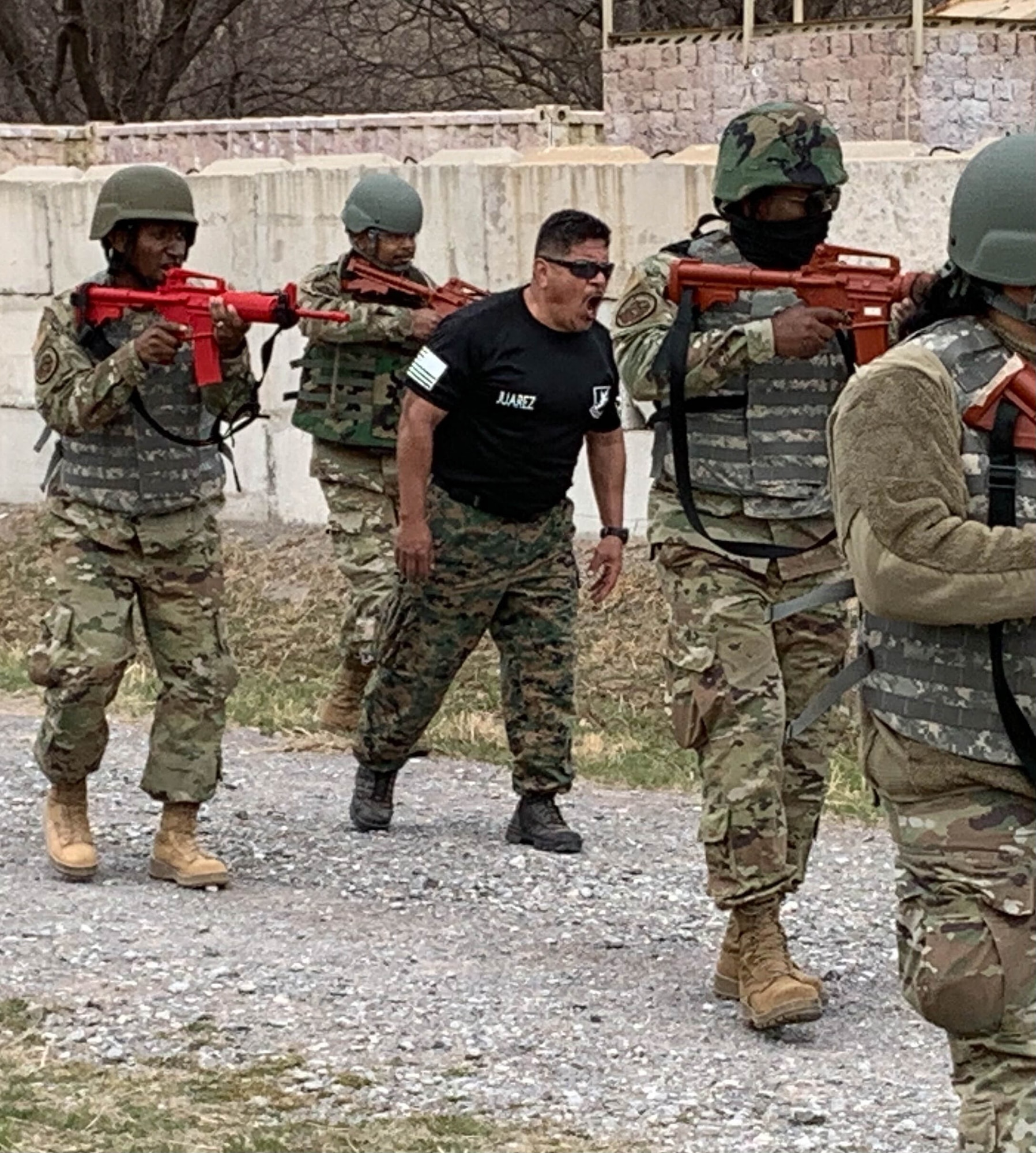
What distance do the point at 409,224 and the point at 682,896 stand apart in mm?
2784

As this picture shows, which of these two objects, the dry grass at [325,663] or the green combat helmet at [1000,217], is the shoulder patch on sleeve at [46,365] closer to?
the dry grass at [325,663]

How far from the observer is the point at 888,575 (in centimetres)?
402

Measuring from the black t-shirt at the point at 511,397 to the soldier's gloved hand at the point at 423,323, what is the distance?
1.58m

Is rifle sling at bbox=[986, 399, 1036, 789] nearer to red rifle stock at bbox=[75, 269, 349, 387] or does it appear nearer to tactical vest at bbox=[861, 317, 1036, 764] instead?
tactical vest at bbox=[861, 317, 1036, 764]

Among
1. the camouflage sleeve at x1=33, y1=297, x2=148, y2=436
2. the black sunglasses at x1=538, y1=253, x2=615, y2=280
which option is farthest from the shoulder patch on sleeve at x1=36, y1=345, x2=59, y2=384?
the black sunglasses at x1=538, y1=253, x2=615, y2=280

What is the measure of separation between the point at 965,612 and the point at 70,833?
3.72m

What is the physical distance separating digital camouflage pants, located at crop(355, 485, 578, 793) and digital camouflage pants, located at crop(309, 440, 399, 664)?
1.40 metres

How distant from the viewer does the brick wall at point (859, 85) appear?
715 inches

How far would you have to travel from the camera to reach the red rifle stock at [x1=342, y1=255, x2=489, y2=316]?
28.9 ft

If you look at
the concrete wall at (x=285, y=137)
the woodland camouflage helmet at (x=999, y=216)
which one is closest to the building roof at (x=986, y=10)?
the concrete wall at (x=285, y=137)

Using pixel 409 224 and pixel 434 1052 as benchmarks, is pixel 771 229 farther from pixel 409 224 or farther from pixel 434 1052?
pixel 409 224

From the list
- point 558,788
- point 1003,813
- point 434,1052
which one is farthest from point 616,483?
point 1003,813

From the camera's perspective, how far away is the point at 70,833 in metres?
7.18

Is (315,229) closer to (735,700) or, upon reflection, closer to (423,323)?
(423,323)
